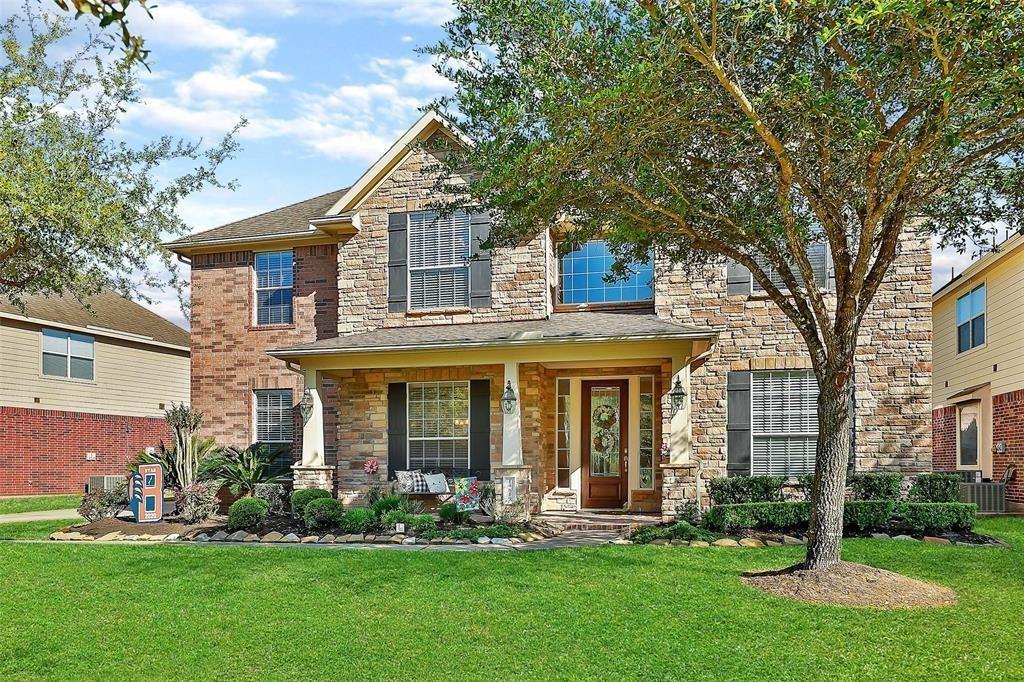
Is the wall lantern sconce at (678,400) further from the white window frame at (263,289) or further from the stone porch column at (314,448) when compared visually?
the white window frame at (263,289)

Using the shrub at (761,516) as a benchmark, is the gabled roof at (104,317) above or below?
above

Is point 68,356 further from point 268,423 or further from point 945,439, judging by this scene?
point 945,439

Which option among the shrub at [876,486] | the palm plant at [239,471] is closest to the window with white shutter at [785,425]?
the shrub at [876,486]

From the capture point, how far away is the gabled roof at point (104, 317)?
22394 millimetres

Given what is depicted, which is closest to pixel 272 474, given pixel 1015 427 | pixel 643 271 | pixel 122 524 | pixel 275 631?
pixel 122 524

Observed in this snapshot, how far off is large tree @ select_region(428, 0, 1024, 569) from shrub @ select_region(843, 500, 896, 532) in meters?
3.29

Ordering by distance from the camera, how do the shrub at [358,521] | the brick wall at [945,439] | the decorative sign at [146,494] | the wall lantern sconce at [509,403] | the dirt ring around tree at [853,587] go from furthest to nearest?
the brick wall at [945,439] → the decorative sign at [146,494] → the wall lantern sconce at [509,403] → the shrub at [358,521] → the dirt ring around tree at [853,587]

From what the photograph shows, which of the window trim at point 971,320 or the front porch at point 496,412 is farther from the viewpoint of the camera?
the window trim at point 971,320

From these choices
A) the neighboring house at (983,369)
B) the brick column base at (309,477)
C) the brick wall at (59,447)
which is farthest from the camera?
the brick wall at (59,447)

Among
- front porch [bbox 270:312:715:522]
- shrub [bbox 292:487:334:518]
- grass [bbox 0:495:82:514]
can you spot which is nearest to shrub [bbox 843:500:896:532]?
front porch [bbox 270:312:715:522]

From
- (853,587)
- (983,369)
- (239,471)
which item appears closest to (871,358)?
(983,369)

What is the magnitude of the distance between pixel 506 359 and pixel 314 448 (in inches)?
157

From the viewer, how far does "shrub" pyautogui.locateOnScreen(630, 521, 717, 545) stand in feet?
37.3

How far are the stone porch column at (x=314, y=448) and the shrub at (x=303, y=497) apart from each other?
2.69 feet
